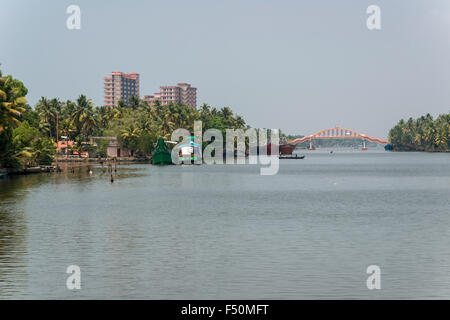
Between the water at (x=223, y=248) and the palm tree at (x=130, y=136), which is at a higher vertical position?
the palm tree at (x=130, y=136)

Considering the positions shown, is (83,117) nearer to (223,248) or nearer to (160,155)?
(160,155)

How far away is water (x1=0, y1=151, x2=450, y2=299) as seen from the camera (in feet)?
76.3

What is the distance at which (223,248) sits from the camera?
32.7 m

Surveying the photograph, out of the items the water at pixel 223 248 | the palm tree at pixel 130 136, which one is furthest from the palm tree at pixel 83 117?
the water at pixel 223 248

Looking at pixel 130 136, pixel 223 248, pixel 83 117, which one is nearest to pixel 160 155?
pixel 130 136

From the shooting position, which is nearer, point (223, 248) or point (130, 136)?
point (223, 248)

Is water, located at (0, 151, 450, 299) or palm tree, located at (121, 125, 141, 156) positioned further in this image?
palm tree, located at (121, 125, 141, 156)

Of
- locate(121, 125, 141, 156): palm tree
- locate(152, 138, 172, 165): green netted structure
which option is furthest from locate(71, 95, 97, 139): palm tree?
locate(152, 138, 172, 165): green netted structure

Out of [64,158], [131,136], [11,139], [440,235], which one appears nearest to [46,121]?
[64,158]

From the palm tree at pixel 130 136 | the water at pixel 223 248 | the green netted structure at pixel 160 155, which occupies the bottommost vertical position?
the water at pixel 223 248

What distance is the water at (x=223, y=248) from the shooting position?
2327cm

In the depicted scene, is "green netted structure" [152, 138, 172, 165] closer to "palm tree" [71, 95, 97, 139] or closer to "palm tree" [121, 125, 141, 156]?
"palm tree" [121, 125, 141, 156]

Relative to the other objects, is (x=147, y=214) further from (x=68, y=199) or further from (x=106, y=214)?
(x=68, y=199)

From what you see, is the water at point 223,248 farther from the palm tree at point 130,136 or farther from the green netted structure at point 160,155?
the palm tree at point 130,136
